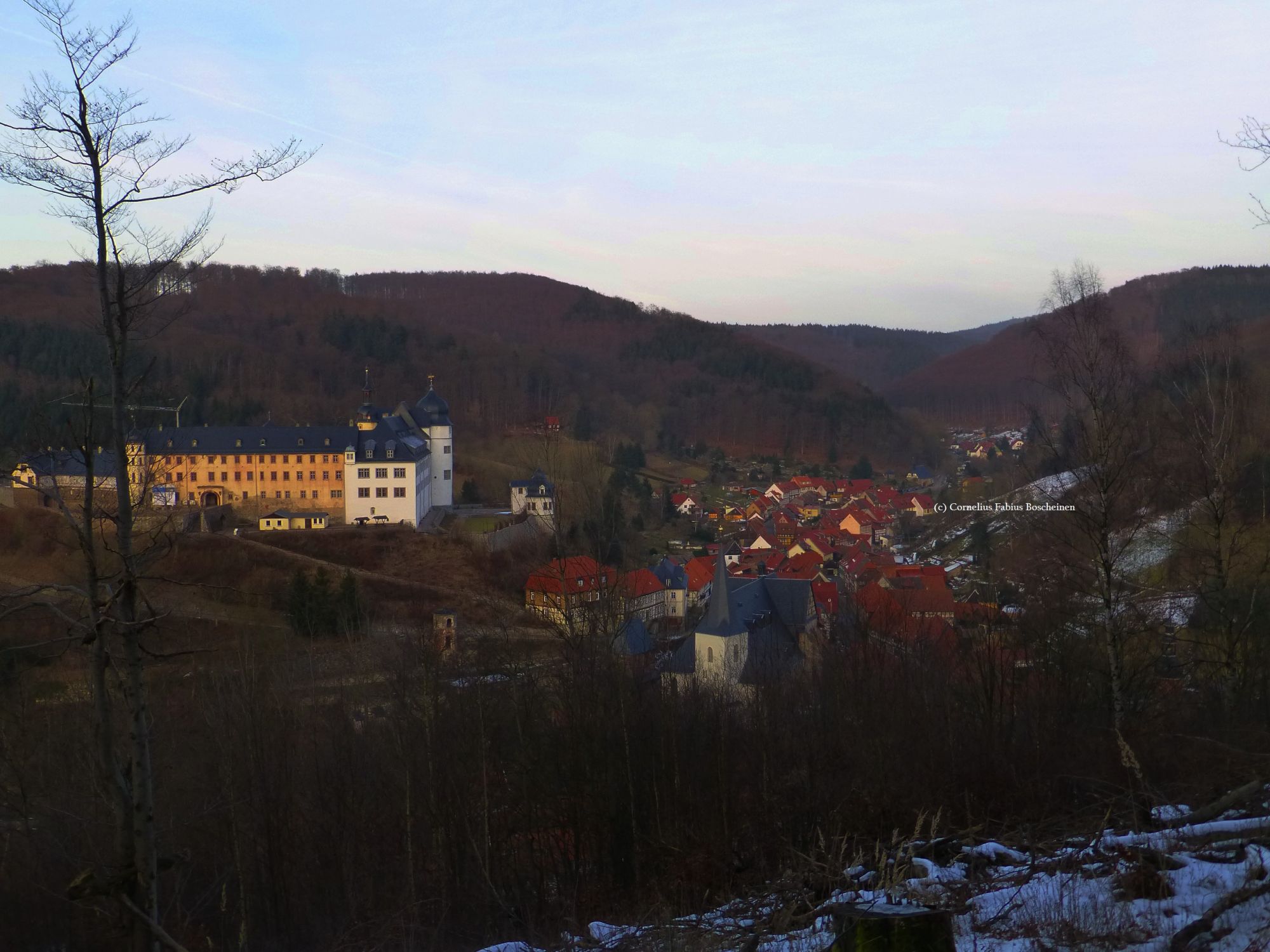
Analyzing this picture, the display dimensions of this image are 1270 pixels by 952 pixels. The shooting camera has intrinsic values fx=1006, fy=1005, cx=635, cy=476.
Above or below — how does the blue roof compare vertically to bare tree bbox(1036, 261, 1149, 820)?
below

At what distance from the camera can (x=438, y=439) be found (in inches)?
1845

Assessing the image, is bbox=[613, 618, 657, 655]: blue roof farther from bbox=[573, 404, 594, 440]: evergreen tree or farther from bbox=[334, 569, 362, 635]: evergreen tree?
bbox=[573, 404, 594, 440]: evergreen tree

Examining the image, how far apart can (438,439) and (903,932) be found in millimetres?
44474

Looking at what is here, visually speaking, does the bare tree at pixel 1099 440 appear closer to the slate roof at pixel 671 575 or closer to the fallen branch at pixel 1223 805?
the fallen branch at pixel 1223 805

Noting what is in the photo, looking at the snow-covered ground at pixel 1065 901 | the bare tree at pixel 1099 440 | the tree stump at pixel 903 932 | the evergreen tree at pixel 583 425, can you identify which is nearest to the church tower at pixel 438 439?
the evergreen tree at pixel 583 425

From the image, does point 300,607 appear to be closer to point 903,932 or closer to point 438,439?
point 438,439

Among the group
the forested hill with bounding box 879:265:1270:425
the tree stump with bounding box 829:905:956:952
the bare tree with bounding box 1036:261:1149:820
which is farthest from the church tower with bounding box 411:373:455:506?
the tree stump with bounding box 829:905:956:952

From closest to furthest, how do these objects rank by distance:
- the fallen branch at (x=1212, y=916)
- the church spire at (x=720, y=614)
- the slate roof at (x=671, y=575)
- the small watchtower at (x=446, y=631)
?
the fallen branch at (x=1212, y=916)
the small watchtower at (x=446, y=631)
the church spire at (x=720, y=614)
the slate roof at (x=671, y=575)

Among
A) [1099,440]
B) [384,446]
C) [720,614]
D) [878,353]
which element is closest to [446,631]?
[720,614]

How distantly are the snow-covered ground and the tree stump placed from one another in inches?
8.0

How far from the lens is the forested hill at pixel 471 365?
7262 cm

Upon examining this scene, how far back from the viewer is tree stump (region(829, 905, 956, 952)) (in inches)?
146

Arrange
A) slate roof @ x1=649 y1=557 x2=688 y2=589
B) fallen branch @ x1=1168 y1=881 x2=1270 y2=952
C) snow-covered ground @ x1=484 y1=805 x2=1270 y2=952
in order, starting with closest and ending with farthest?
1. fallen branch @ x1=1168 y1=881 x2=1270 y2=952
2. snow-covered ground @ x1=484 y1=805 x2=1270 y2=952
3. slate roof @ x1=649 y1=557 x2=688 y2=589

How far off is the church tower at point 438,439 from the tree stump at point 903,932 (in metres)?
44.1
